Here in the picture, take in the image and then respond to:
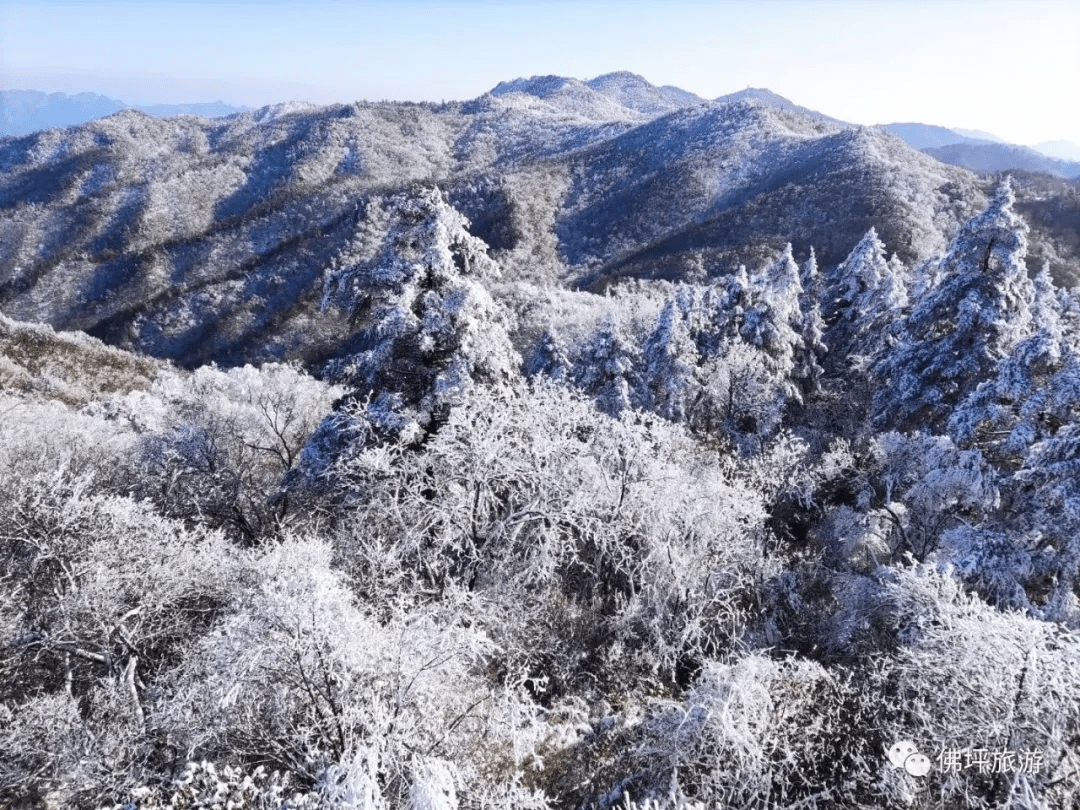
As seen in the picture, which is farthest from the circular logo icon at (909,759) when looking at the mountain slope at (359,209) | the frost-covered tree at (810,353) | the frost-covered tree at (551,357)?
the mountain slope at (359,209)

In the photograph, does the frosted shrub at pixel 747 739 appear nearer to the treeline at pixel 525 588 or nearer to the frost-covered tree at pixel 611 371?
the treeline at pixel 525 588

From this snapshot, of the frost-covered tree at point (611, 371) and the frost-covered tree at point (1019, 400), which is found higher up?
the frost-covered tree at point (1019, 400)

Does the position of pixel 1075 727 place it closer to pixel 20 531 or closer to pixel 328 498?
pixel 328 498

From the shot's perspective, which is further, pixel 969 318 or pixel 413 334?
pixel 969 318

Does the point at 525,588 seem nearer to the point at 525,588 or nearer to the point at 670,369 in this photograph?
the point at 525,588

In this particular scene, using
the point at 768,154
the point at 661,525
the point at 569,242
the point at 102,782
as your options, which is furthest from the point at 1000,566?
the point at 768,154

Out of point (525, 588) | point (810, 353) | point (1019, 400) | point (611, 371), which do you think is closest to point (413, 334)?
point (525, 588)

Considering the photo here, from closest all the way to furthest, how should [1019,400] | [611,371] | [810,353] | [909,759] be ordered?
[909,759] < [1019,400] < [611,371] < [810,353]
